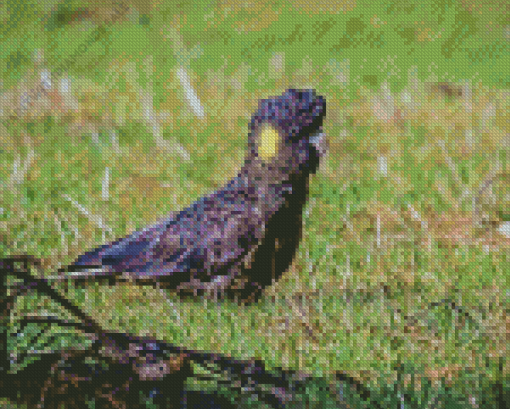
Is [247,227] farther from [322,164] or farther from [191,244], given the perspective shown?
[322,164]

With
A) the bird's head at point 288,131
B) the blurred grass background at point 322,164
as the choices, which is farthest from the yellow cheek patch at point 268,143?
the blurred grass background at point 322,164

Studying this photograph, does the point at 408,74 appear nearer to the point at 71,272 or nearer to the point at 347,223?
the point at 347,223

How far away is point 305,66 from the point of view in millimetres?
1417

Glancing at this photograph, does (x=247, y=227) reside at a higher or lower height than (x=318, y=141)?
lower

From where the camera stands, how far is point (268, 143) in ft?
3.43

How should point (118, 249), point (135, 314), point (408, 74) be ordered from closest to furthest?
1. point (135, 314)
2. point (118, 249)
3. point (408, 74)

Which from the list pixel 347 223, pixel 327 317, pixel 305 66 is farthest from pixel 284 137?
pixel 305 66

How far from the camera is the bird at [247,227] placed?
3.23ft

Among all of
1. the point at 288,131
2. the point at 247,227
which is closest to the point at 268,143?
the point at 288,131

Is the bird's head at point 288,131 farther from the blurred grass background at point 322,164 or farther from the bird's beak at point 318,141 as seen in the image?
the blurred grass background at point 322,164

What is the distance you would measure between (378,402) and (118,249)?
0.44 meters

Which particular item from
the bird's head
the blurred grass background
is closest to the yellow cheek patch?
the bird's head

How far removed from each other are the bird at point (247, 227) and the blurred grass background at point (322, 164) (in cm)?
3

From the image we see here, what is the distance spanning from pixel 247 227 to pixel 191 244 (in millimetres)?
92
